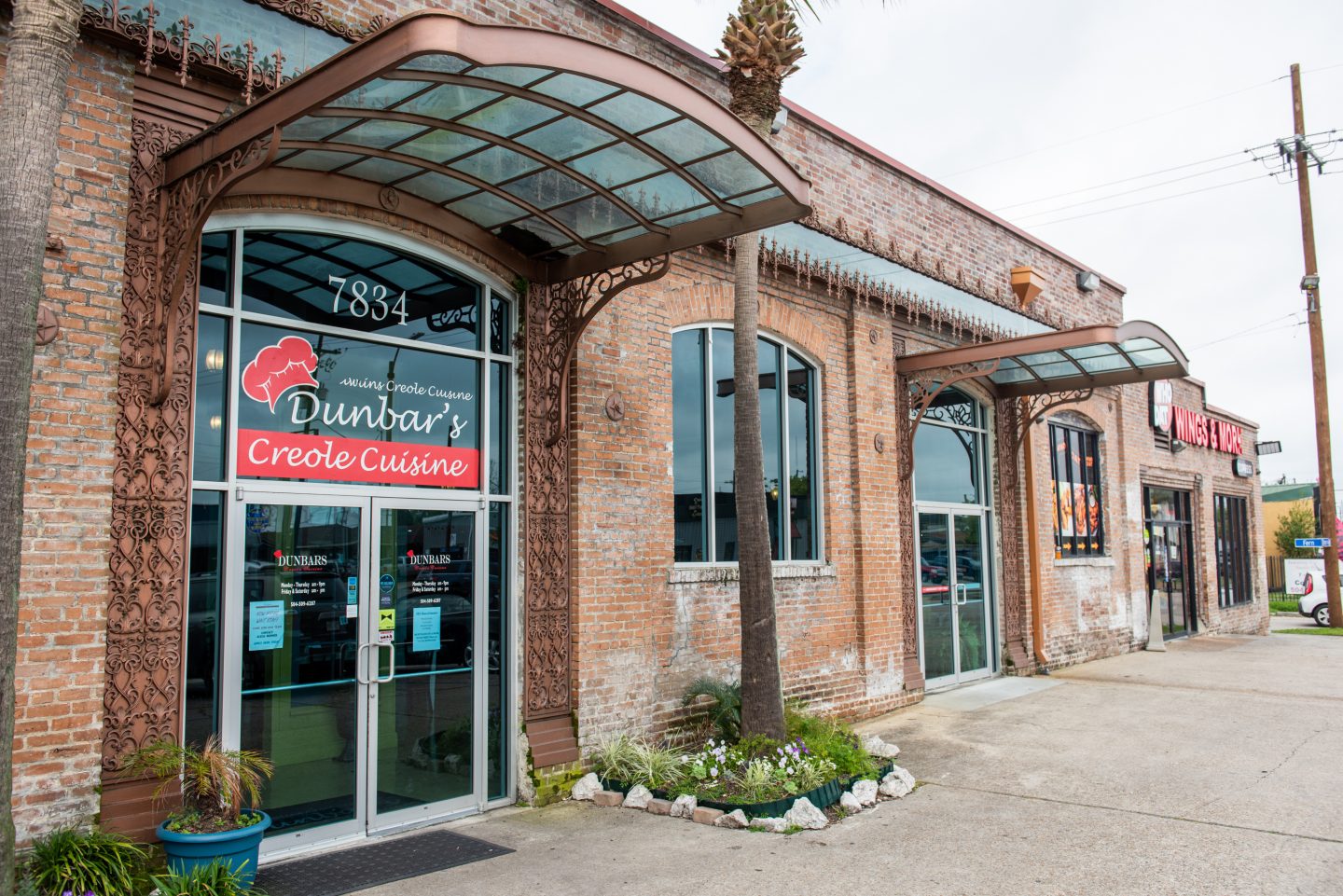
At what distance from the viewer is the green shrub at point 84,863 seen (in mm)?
4895

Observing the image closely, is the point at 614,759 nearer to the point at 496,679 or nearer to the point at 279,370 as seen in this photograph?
the point at 496,679

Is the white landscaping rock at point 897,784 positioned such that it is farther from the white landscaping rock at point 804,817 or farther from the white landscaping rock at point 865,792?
the white landscaping rock at point 804,817

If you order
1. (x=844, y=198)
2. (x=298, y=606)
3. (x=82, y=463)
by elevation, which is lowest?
(x=298, y=606)

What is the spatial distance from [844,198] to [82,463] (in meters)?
8.51

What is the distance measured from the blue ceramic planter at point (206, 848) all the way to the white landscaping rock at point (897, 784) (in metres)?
4.64

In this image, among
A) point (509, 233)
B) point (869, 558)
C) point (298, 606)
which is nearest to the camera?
point (298, 606)

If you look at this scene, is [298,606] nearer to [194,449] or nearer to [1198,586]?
[194,449]

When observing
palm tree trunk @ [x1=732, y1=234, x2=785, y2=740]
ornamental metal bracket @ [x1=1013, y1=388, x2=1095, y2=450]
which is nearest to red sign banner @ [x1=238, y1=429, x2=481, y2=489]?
palm tree trunk @ [x1=732, y1=234, x2=785, y2=740]

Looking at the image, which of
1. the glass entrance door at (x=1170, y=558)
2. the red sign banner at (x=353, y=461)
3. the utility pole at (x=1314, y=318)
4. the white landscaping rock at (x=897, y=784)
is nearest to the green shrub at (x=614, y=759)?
the white landscaping rock at (x=897, y=784)

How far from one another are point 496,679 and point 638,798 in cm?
138

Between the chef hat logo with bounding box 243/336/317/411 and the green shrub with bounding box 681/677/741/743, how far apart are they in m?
4.16

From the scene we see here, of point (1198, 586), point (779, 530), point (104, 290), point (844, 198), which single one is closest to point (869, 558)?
point (779, 530)

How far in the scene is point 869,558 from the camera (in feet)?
36.4

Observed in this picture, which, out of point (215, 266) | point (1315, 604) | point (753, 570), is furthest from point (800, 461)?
point (1315, 604)
